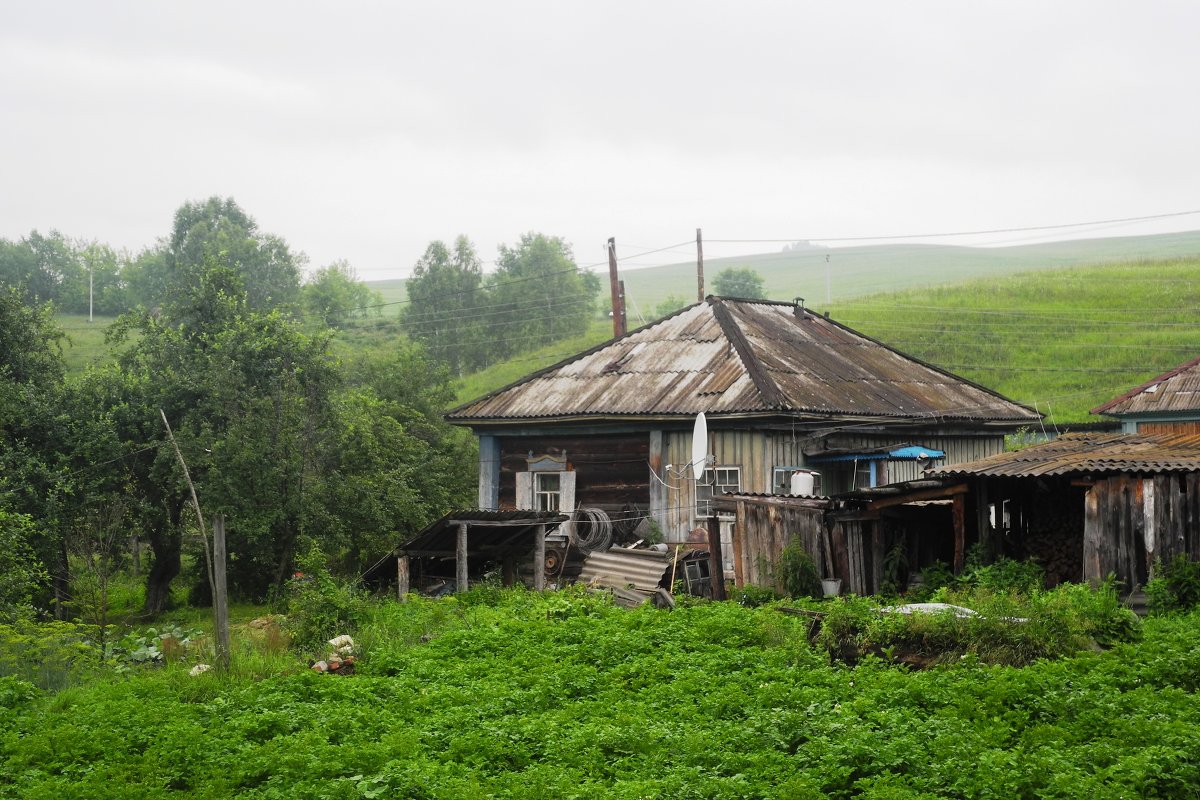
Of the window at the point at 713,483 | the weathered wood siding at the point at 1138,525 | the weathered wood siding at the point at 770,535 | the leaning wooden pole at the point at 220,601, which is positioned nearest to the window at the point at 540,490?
the window at the point at 713,483

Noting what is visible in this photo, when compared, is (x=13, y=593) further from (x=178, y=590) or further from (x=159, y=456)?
(x=178, y=590)

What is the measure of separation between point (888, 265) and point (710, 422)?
100263 mm

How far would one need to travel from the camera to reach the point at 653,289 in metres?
122

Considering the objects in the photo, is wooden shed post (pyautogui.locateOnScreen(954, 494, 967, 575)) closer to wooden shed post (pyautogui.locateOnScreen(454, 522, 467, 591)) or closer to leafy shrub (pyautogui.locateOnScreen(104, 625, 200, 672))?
wooden shed post (pyautogui.locateOnScreen(454, 522, 467, 591))

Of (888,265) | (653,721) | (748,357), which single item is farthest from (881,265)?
(653,721)

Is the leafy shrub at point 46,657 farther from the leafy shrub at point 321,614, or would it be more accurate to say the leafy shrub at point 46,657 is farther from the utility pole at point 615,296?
the utility pole at point 615,296

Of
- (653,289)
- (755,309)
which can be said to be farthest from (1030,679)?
(653,289)

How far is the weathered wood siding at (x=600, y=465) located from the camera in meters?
23.4

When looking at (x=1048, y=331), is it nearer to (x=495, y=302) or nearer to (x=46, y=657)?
(x=495, y=302)

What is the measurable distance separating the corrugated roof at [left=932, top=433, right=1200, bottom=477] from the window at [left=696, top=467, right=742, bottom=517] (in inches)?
209

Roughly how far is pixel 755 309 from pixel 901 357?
13.7 feet

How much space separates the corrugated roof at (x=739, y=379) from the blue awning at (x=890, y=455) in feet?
2.63

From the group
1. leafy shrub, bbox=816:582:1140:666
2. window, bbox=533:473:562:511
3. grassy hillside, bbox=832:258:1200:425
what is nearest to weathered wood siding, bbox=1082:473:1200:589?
leafy shrub, bbox=816:582:1140:666

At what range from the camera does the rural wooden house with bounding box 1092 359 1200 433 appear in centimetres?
3061
